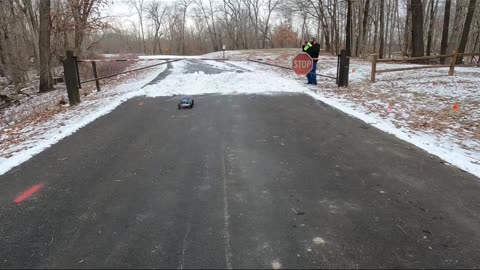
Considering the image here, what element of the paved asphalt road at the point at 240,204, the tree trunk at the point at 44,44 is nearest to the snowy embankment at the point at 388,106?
the paved asphalt road at the point at 240,204

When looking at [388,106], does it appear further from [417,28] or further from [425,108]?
[417,28]

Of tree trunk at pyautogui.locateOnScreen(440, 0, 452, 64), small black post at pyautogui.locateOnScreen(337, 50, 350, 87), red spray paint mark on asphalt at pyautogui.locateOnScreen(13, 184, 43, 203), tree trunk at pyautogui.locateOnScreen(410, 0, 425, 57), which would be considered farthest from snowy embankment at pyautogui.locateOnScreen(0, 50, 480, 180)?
tree trunk at pyautogui.locateOnScreen(440, 0, 452, 64)

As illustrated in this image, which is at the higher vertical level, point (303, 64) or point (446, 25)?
point (446, 25)

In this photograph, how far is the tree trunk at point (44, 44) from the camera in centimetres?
1467

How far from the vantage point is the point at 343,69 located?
11.5 metres

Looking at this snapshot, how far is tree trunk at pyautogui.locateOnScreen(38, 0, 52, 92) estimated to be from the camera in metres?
14.7

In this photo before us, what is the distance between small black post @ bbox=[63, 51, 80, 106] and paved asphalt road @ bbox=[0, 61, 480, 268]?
14.7 ft

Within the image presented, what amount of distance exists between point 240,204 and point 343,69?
9.15 meters

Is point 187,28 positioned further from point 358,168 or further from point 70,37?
point 358,168

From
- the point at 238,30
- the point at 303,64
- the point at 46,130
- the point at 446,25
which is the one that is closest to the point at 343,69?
the point at 303,64

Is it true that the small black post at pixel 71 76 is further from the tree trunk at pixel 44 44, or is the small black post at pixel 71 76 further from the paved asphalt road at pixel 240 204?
the tree trunk at pixel 44 44

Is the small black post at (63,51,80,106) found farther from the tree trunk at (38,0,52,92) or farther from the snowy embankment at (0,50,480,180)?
the tree trunk at (38,0,52,92)

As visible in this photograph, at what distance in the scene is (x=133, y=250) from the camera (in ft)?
9.44

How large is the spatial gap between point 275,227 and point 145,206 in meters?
1.44
